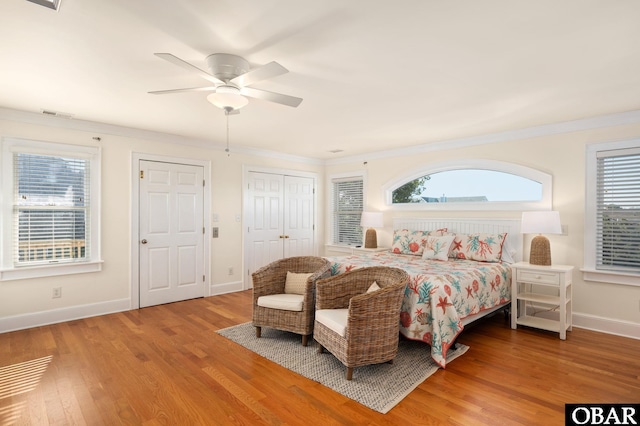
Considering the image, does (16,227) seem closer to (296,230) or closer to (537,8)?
(296,230)

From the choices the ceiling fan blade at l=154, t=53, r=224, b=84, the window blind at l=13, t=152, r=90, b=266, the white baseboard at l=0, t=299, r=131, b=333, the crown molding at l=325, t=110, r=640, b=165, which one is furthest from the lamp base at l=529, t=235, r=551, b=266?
the window blind at l=13, t=152, r=90, b=266

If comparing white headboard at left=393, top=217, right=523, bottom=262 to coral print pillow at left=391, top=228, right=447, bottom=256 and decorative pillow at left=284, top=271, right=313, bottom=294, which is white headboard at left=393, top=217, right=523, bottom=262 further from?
decorative pillow at left=284, top=271, right=313, bottom=294

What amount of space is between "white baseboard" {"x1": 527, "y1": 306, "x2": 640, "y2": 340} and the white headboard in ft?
2.47

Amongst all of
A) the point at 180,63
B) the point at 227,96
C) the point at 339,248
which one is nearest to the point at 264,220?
the point at 339,248

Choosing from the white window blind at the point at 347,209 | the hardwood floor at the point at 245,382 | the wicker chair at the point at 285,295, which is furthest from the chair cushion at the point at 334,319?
the white window blind at the point at 347,209

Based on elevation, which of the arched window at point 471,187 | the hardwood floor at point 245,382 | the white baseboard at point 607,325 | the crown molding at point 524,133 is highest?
the crown molding at point 524,133

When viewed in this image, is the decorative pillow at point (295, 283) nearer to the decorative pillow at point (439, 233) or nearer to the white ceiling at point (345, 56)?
the white ceiling at point (345, 56)

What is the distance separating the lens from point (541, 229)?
12.6 ft

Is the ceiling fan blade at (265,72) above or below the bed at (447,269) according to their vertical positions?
above

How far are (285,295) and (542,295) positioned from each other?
302 centimetres

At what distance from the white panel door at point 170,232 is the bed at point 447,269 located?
232 centimetres

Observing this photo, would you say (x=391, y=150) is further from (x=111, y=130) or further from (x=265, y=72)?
(x=111, y=130)

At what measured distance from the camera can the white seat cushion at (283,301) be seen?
3393 mm

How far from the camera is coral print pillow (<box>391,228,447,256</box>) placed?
4977 mm
